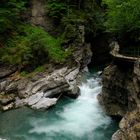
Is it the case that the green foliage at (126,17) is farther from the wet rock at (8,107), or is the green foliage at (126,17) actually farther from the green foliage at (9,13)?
the green foliage at (9,13)

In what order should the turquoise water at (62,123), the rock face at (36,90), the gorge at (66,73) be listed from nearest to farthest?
the turquoise water at (62,123) < the gorge at (66,73) < the rock face at (36,90)

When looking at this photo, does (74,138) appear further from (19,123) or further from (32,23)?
(32,23)

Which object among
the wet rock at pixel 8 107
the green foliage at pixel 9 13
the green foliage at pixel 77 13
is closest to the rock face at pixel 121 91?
the wet rock at pixel 8 107

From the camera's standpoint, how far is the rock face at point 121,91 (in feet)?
65.0

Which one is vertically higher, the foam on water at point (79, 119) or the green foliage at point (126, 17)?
the green foliage at point (126, 17)

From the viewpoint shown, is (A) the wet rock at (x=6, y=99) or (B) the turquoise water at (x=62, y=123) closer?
(B) the turquoise water at (x=62, y=123)

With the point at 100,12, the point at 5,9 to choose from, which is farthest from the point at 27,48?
the point at 100,12

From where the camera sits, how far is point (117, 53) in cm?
2331

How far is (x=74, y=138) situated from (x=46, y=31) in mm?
16431

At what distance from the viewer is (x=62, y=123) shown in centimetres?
2331

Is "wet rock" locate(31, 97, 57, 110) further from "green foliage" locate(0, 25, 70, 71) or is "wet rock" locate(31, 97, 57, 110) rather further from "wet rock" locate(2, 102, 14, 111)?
"green foliage" locate(0, 25, 70, 71)

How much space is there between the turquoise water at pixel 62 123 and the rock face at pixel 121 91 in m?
0.85

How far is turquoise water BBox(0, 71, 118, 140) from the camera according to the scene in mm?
21547

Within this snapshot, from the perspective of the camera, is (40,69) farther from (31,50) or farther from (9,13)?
(9,13)
